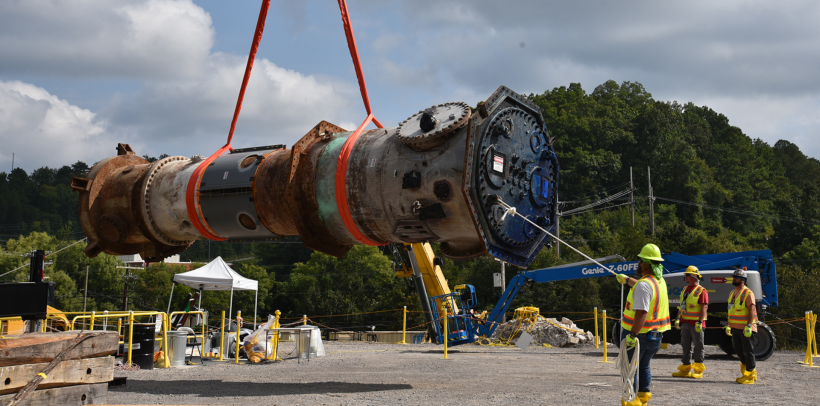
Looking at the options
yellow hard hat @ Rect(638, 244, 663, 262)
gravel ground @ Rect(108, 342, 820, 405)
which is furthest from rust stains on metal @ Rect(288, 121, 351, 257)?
yellow hard hat @ Rect(638, 244, 663, 262)

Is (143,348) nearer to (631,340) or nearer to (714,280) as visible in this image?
(631,340)

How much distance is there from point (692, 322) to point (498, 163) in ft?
17.4

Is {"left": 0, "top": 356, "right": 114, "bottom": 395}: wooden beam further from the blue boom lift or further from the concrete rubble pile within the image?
the concrete rubble pile

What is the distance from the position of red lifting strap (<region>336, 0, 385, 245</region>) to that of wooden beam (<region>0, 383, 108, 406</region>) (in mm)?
3139

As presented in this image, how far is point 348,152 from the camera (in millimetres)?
7660

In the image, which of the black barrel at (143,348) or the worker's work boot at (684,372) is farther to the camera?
the black barrel at (143,348)

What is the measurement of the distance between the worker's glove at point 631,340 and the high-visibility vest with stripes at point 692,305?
4.17 m

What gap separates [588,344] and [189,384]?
16.5m

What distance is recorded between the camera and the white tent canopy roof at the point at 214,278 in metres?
17.5

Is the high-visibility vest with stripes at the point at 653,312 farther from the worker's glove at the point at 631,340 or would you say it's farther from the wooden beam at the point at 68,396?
the wooden beam at the point at 68,396

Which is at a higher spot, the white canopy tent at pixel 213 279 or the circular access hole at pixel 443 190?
the circular access hole at pixel 443 190

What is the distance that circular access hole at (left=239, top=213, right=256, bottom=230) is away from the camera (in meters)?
8.31

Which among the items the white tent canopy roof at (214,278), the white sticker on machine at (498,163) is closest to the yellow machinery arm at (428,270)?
the white tent canopy roof at (214,278)

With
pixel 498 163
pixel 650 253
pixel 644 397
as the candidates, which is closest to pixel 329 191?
pixel 498 163
